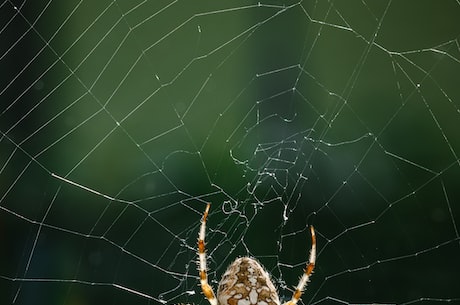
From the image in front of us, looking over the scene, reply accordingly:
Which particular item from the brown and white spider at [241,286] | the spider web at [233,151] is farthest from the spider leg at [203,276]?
the spider web at [233,151]

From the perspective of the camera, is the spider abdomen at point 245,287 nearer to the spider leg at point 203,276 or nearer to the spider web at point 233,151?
the spider leg at point 203,276

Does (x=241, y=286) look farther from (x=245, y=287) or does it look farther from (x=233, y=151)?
(x=233, y=151)

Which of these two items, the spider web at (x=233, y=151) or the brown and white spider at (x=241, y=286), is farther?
the spider web at (x=233, y=151)

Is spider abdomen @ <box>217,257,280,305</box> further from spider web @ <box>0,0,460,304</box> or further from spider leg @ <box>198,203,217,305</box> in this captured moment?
spider web @ <box>0,0,460,304</box>

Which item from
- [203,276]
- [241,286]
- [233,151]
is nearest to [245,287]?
[241,286]

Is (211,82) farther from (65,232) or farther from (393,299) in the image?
(393,299)

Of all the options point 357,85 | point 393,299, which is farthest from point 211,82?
point 393,299
